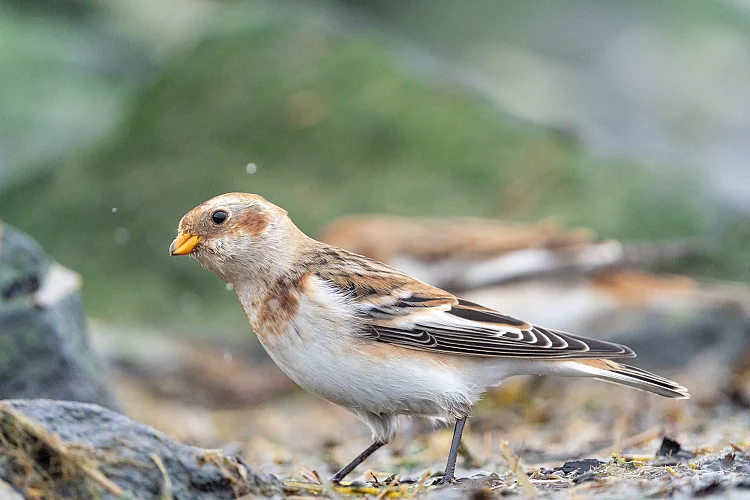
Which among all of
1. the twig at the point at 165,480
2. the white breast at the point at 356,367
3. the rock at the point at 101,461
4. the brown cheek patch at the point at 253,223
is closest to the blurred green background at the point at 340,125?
the brown cheek patch at the point at 253,223

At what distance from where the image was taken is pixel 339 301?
13.1 ft

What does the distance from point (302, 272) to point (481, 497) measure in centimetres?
141

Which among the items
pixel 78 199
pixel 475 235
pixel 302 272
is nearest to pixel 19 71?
pixel 78 199

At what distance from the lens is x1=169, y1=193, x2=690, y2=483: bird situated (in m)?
3.89

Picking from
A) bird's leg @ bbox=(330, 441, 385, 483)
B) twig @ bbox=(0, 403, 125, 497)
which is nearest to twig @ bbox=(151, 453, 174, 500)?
twig @ bbox=(0, 403, 125, 497)

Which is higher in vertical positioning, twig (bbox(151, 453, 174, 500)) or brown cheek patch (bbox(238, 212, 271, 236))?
brown cheek patch (bbox(238, 212, 271, 236))

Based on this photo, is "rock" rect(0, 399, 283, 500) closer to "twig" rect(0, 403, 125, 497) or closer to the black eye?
"twig" rect(0, 403, 125, 497)

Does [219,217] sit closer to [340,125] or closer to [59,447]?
[59,447]

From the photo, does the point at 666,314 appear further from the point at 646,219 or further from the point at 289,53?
the point at 289,53

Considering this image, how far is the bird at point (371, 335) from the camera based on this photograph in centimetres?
389

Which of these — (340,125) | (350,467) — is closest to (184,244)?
(350,467)

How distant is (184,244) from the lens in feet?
13.7

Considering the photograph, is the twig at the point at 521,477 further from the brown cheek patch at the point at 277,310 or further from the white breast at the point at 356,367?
the brown cheek patch at the point at 277,310

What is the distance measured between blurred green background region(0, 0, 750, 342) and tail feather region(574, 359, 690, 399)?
4915 mm
